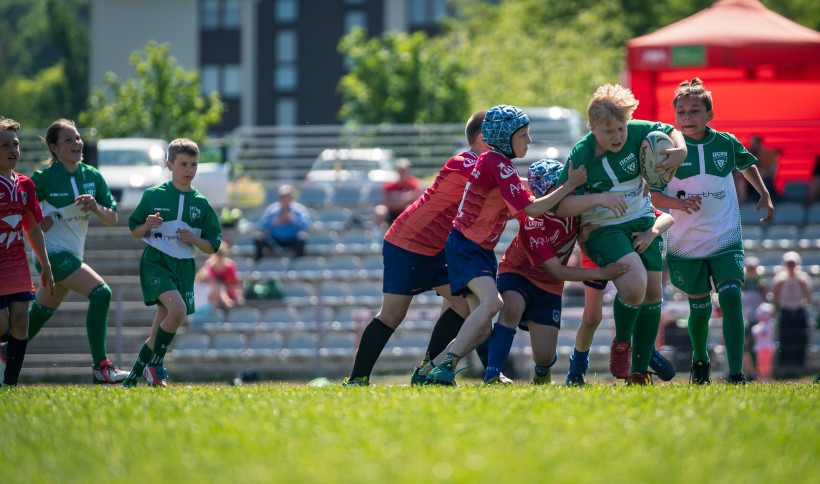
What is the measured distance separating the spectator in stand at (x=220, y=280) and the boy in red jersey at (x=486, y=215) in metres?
8.95

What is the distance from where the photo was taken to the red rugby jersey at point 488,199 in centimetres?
784

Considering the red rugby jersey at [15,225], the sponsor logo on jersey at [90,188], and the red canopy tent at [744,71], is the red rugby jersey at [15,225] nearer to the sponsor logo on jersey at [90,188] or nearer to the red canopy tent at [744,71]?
the sponsor logo on jersey at [90,188]

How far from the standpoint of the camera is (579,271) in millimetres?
8039

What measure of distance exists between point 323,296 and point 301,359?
94 cm

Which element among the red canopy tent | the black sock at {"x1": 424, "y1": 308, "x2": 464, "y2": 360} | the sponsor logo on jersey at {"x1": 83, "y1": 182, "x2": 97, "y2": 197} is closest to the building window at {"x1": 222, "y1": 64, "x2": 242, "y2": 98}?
the red canopy tent

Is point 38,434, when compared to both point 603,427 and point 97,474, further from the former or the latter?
point 603,427

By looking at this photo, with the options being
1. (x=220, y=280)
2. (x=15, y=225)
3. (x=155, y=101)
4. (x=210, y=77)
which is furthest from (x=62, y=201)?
(x=210, y=77)

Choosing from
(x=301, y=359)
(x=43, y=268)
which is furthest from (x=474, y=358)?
(x=43, y=268)

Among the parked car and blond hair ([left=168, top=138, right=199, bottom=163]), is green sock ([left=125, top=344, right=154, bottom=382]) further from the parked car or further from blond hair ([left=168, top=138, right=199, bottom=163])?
the parked car

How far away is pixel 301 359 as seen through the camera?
52.0 ft

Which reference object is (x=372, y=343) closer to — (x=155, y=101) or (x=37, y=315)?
(x=37, y=315)

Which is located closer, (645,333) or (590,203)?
(590,203)

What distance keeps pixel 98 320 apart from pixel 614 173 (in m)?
4.15

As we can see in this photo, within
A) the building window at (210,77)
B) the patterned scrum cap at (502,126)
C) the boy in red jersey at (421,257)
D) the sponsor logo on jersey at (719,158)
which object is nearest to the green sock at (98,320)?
the boy in red jersey at (421,257)
